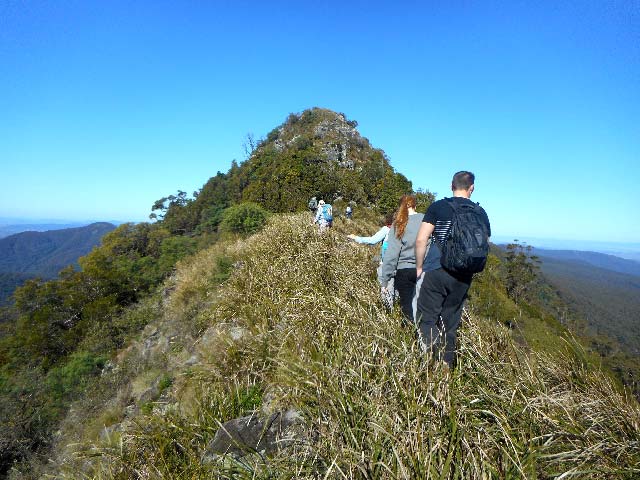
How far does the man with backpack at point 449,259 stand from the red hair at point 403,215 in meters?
0.54

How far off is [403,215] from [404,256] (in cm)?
47

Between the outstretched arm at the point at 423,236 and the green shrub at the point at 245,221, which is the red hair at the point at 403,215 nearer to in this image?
the outstretched arm at the point at 423,236

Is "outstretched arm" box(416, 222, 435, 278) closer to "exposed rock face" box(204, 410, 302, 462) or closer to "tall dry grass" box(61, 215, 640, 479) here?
"tall dry grass" box(61, 215, 640, 479)

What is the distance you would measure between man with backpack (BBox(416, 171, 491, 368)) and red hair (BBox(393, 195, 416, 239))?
0.54 m

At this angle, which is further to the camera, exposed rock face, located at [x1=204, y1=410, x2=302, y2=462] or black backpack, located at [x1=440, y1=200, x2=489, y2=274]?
black backpack, located at [x1=440, y1=200, x2=489, y2=274]

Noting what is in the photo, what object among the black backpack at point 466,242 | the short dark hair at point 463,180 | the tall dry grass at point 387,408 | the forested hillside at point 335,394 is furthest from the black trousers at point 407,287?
the short dark hair at point 463,180

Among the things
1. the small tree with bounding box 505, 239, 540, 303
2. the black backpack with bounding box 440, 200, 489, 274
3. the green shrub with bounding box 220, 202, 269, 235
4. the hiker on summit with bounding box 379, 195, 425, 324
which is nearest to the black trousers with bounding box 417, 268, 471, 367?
the black backpack with bounding box 440, 200, 489, 274

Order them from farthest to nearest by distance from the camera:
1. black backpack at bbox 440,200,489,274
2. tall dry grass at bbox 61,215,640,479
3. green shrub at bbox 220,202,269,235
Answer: green shrub at bbox 220,202,269,235 < black backpack at bbox 440,200,489,274 < tall dry grass at bbox 61,215,640,479

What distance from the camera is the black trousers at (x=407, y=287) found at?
3275 mm

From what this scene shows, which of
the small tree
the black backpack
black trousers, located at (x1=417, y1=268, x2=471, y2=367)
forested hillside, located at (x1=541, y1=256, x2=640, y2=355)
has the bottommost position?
forested hillside, located at (x1=541, y1=256, x2=640, y2=355)

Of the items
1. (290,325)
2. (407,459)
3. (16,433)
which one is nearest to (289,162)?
(16,433)

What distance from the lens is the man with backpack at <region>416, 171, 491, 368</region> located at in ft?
8.16

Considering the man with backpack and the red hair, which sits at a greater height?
the red hair

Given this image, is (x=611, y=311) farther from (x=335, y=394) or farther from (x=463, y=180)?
(x=335, y=394)
